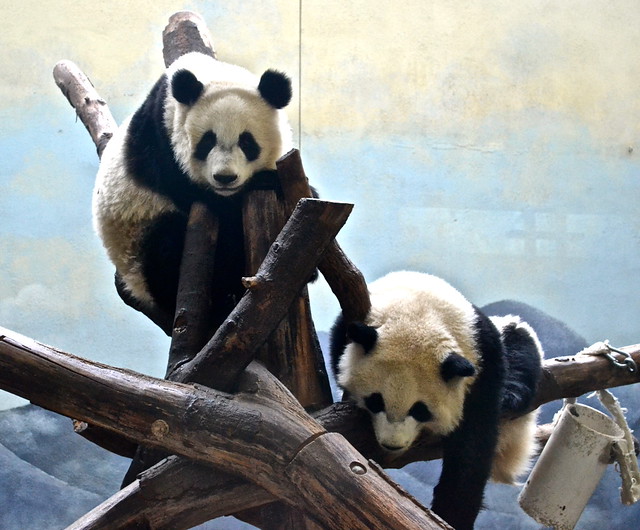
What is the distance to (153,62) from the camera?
17.2 feet

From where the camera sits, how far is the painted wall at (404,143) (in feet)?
16.6

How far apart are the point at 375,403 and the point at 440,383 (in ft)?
0.78

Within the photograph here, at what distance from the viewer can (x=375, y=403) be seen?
2.49 m

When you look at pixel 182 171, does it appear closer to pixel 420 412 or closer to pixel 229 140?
pixel 229 140

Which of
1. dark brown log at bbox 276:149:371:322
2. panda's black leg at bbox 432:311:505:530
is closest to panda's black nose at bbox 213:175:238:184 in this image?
dark brown log at bbox 276:149:371:322

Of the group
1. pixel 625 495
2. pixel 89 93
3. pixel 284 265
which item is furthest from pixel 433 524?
pixel 89 93

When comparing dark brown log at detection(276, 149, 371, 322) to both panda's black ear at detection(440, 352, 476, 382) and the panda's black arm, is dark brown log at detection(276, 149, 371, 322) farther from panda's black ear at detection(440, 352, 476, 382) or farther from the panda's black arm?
the panda's black arm

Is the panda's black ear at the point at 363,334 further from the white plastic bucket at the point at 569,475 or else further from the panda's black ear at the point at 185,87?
the panda's black ear at the point at 185,87

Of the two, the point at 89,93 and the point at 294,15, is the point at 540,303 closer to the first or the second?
the point at 294,15

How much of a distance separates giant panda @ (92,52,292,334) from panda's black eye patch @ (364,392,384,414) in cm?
71

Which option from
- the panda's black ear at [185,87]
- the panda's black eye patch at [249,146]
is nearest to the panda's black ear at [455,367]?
the panda's black eye patch at [249,146]

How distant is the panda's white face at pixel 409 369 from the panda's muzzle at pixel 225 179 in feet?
2.43

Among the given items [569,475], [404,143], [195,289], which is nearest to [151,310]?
[195,289]

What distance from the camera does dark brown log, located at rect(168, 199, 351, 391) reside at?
220cm
